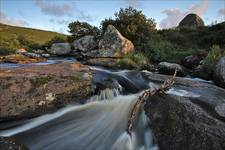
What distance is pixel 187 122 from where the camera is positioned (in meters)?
4.41

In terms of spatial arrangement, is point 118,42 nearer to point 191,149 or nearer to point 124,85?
point 124,85

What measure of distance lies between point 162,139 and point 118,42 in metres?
14.3

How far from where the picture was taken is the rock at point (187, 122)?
3.98 metres

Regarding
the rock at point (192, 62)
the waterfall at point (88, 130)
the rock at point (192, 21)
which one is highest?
the rock at point (192, 21)

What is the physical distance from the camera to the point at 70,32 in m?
28.2

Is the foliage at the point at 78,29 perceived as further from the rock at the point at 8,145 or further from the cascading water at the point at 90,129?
the rock at the point at 8,145

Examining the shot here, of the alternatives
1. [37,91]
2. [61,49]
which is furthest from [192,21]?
[37,91]

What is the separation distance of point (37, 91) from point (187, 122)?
397 cm

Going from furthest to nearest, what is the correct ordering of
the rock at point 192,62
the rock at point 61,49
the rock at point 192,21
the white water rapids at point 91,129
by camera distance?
1. the rock at point 192,21
2. the rock at point 61,49
3. the rock at point 192,62
4. the white water rapids at point 91,129

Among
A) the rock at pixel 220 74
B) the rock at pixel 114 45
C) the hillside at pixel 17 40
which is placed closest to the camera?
the rock at pixel 220 74

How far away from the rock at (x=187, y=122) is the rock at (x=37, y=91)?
235cm

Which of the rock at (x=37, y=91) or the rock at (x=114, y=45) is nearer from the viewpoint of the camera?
the rock at (x=37, y=91)

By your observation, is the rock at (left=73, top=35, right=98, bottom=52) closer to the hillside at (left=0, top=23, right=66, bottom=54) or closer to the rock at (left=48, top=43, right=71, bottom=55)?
the rock at (left=48, top=43, right=71, bottom=55)

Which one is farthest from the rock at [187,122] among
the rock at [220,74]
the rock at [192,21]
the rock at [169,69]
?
the rock at [192,21]
